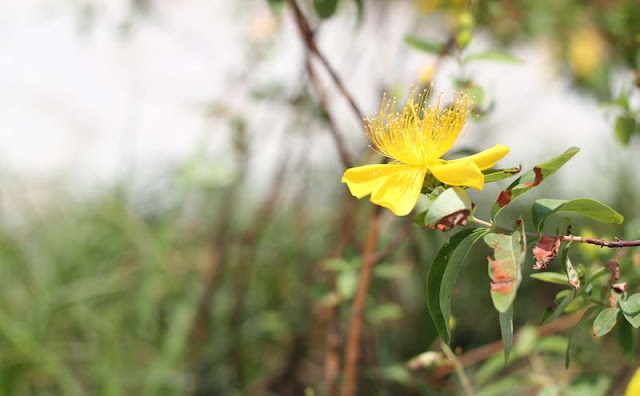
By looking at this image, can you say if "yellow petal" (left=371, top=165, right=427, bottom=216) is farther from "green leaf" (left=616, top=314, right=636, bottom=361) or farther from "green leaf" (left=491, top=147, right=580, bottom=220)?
"green leaf" (left=616, top=314, right=636, bottom=361)

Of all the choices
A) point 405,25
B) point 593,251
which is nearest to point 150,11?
point 405,25

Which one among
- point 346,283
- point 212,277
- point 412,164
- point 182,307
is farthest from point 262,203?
point 412,164

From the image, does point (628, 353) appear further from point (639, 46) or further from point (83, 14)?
point (83, 14)

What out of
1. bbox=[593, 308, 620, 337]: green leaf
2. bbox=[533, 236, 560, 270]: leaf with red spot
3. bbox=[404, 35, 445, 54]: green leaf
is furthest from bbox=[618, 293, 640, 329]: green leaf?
bbox=[404, 35, 445, 54]: green leaf

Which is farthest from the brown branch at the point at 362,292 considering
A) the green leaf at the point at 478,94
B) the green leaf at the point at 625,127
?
the green leaf at the point at 625,127

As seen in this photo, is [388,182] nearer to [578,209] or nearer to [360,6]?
[578,209]
